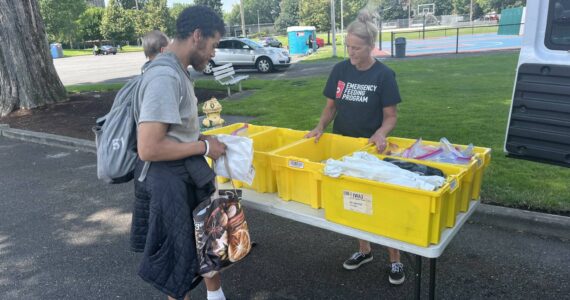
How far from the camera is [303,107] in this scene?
9.20m

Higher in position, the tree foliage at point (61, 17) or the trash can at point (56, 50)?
the tree foliage at point (61, 17)

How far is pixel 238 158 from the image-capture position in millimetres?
2357

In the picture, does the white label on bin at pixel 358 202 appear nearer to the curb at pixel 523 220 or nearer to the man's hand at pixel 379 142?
the man's hand at pixel 379 142

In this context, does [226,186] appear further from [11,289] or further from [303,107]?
[303,107]

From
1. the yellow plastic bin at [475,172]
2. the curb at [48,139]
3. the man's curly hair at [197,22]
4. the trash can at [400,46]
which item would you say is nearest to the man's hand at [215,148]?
the man's curly hair at [197,22]

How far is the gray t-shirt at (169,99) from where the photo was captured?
1967 millimetres

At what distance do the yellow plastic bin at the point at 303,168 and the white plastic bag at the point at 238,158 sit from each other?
0.91 feet

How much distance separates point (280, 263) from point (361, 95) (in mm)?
1576

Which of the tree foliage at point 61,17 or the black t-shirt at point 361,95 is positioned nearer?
the black t-shirt at point 361,95

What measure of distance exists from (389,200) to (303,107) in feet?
23.8

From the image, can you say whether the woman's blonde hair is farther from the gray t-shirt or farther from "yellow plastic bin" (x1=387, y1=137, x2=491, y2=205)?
the gray t-shirt

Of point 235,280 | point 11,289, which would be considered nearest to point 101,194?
point 11,289

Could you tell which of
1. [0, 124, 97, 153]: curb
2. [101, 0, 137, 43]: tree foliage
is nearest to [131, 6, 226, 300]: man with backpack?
[0, 124, 97, 153]: curb

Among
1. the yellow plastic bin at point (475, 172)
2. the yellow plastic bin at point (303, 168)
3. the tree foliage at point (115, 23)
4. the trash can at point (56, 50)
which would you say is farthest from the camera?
the tree foliage at point (115, 23)
